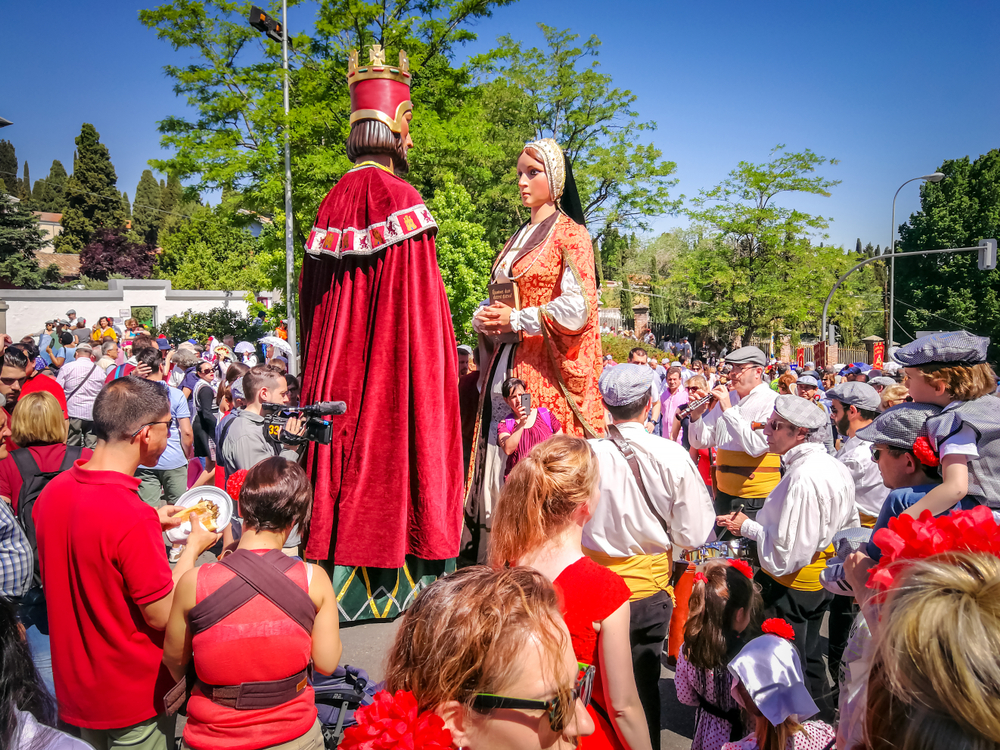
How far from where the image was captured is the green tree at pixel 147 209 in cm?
5755

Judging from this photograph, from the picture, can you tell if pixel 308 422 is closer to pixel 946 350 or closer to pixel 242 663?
pixel 242 663

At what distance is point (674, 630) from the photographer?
302cm

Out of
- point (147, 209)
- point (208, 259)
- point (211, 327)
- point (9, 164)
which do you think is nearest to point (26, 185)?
point (9, 164)

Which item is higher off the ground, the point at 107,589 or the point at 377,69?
the point at 377,69

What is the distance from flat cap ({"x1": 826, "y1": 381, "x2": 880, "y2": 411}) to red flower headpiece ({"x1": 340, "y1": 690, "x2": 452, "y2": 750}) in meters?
4.12

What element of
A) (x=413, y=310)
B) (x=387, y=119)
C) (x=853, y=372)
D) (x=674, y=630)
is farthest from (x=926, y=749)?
(x=853, y=372)

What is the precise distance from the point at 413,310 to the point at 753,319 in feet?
83.8

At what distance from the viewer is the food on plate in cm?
257

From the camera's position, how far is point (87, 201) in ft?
167

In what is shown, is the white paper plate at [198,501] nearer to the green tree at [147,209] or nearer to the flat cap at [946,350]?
the flat cap at [946,350]

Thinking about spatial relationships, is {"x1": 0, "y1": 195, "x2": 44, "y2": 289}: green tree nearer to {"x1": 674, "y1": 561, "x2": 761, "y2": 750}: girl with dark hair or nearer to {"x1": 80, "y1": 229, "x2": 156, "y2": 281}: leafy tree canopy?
{"x1": 80, "y1": 229, "x2": 156, "y2": 281}: leafy tree canopy

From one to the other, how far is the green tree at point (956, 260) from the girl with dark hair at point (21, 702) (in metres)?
39.5

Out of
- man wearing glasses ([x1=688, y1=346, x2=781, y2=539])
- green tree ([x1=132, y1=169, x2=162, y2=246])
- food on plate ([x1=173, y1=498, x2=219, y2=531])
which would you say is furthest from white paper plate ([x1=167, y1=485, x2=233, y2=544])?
green tree ([x1=132, y1=169, x2=162, y2=246])

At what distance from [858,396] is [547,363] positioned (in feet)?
6.86
